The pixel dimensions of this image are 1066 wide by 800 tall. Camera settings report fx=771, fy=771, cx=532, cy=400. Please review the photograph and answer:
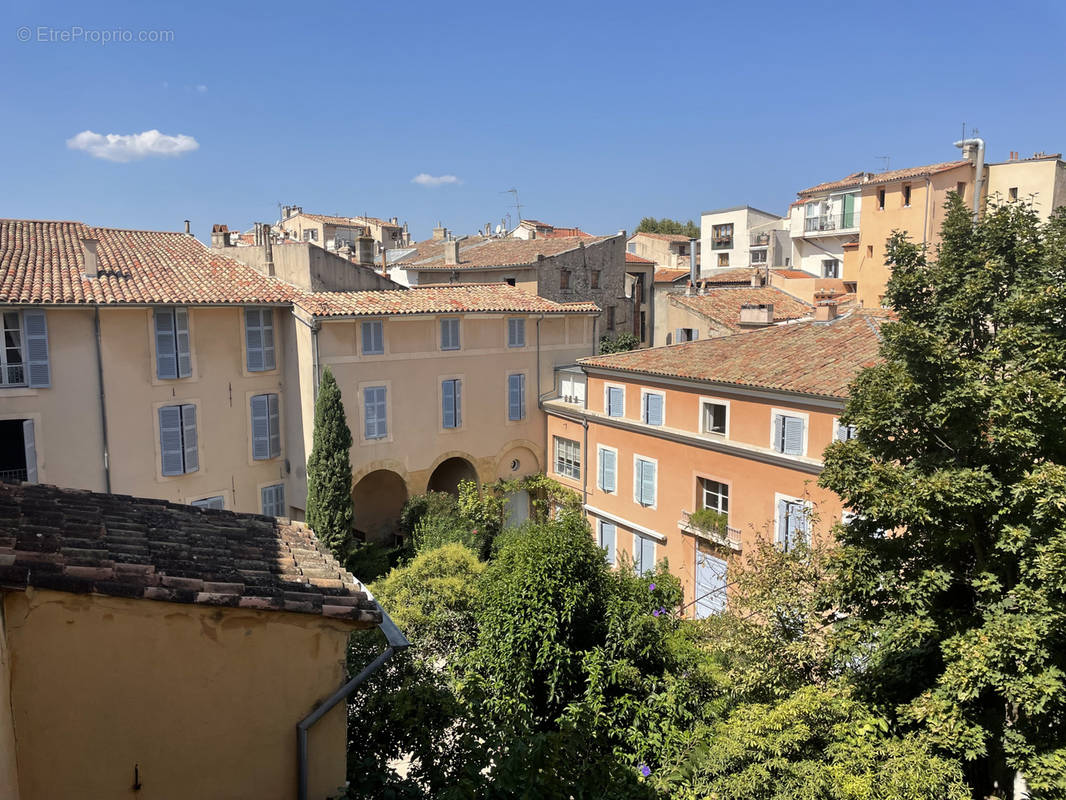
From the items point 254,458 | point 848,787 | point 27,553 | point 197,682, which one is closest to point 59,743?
point 197,682

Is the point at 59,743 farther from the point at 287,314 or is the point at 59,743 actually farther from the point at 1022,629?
the point at 287,314

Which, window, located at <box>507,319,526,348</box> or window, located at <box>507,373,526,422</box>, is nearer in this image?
window, located at <box>507,319,526,348</box>

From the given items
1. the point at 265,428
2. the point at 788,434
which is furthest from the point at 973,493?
the point at 265,428

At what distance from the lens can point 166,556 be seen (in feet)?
25.2

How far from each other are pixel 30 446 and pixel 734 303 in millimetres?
27392

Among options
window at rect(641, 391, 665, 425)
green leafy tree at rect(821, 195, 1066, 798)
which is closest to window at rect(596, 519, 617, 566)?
window at rect(641, 391, 665, 425)

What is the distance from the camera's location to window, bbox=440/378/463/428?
28.9 m

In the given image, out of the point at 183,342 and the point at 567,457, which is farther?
the point at 567,457

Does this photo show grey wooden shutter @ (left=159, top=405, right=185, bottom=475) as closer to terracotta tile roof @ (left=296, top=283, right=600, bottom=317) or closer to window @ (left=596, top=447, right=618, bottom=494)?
terracotta tile roof @ (left=296, top=283, right=600, bottom=317)

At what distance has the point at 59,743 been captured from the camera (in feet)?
19.4

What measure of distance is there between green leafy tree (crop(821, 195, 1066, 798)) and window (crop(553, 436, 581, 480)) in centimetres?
1879

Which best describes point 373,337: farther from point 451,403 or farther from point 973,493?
point 973,493

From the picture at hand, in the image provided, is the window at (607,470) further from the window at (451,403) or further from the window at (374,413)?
the window at (374,413)

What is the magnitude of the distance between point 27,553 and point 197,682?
1.72m
